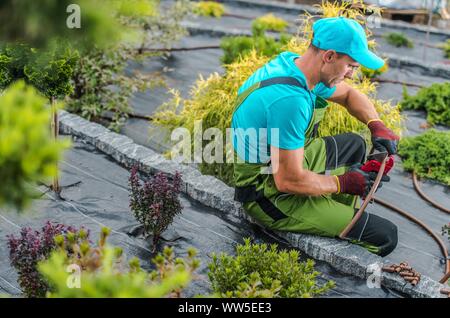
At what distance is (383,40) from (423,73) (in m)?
1.56

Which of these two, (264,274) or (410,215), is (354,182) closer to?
(264,274)

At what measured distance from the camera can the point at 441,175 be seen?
467 cm

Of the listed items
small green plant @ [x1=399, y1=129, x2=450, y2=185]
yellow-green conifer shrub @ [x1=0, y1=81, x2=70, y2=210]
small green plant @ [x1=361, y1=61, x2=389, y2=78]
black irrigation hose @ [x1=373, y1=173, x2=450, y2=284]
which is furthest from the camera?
small green plant @ [x1=361, y1=61, x2=389, y2=78]

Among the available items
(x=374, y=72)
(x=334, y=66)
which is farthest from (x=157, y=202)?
(x=374, y=72)

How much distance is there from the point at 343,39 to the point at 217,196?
132 cm

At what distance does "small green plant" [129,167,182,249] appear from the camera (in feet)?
10.6

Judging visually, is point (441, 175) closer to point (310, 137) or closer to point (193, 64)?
point (310, 137)

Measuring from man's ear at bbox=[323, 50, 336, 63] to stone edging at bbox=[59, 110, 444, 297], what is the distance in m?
1.03

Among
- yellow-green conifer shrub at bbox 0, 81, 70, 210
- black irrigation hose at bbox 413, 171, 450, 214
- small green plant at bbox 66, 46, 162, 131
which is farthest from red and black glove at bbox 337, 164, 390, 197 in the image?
small green plant at bbox 66, 46, 162, 131

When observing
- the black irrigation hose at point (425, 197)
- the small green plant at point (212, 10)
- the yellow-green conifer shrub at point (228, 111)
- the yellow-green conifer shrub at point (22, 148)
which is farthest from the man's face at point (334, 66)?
the small green plant at point (212, 10)

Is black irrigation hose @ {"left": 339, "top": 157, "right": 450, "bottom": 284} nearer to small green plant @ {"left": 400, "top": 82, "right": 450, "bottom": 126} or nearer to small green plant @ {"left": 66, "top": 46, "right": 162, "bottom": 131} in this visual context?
small green plant @ {"left": 400, "top": 82, "right": 450, "bottom": 126}

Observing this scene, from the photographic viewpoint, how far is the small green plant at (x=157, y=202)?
128 inches
